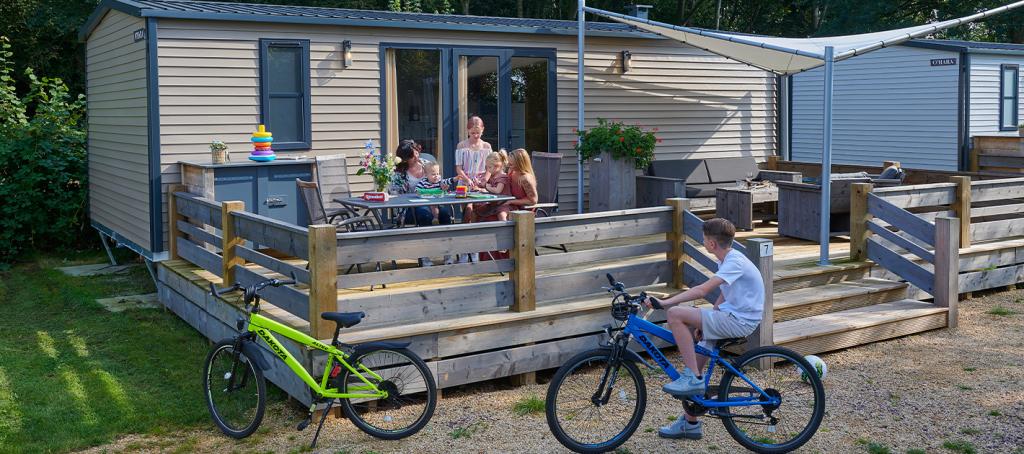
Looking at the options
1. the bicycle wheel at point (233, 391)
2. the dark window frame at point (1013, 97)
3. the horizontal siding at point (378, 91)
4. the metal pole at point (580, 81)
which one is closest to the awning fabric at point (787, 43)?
the metal pole at point (580, 81)

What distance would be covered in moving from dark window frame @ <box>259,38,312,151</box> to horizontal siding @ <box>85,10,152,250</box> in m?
1.01

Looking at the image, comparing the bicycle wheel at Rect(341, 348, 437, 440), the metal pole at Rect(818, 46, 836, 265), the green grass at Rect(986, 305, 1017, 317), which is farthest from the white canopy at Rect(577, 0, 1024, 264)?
the bicycle wheel at Rect(341, 348, 437, 440)

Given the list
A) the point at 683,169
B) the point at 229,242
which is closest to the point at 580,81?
the point at 683,169

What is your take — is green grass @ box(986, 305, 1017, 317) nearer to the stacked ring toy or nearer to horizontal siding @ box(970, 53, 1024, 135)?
the stacked ring toy

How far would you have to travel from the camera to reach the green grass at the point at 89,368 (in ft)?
18.2

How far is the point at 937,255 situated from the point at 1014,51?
11387 millimetres

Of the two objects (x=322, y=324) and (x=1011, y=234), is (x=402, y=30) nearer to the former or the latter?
(x=322, y=324)

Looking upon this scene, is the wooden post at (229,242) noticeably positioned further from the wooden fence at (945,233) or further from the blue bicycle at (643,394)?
the wooden fence at (945,233)

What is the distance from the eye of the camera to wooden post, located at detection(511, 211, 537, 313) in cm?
615

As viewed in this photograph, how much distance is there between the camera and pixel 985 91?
55.8ft

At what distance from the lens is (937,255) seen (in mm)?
7680

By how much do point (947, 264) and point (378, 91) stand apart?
529 cm

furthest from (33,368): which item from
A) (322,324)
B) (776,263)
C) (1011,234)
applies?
(1011,234)

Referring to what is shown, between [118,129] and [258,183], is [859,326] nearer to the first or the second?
[258,183]
